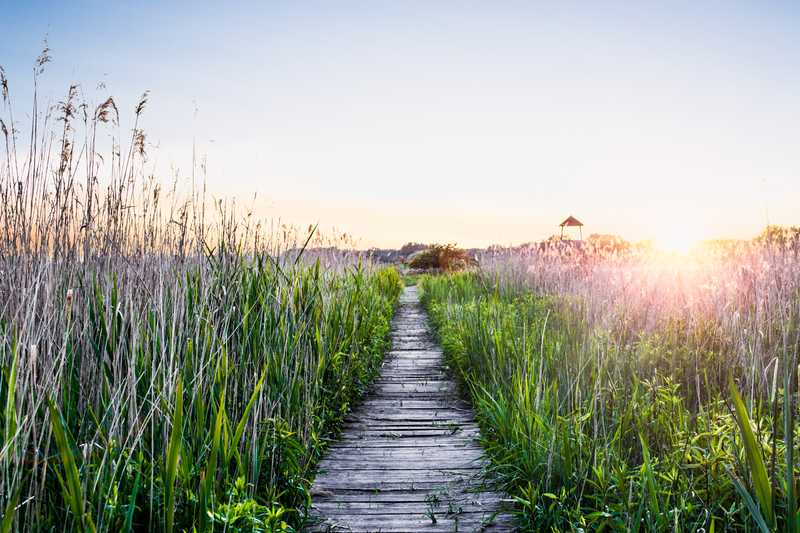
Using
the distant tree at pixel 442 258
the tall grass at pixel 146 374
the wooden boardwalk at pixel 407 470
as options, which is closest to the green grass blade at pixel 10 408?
the tall grass at pixel 146 374

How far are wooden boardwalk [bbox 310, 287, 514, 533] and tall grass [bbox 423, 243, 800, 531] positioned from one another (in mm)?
227

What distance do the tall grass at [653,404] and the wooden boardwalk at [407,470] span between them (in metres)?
0.23

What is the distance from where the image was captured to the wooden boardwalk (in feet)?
9.71

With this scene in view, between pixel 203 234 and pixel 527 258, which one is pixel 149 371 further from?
pixel 527 258

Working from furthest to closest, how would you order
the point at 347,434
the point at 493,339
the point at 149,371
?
the point at 493,339, the point at 347,434, the point at 149,371

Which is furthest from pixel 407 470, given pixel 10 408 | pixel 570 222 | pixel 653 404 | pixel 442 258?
pixel 570 222

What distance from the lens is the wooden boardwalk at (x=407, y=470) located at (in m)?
2.96

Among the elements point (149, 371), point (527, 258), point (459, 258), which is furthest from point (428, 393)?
point (459, 258)

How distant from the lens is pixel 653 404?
9.68 ft

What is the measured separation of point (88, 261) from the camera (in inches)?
129

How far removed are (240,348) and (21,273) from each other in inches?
50.1

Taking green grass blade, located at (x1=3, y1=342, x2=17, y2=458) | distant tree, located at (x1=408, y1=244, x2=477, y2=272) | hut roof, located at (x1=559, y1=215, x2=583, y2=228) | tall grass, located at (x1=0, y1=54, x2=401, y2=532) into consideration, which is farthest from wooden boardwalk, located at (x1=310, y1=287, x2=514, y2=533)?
hut roof, located at (x1=559, y1=215, x2=583, y2=228)

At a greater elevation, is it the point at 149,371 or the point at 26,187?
the point at 26,187

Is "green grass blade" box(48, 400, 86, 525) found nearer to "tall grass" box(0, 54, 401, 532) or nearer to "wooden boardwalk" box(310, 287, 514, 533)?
"tall grass" box(0, 54, 401, 532)
